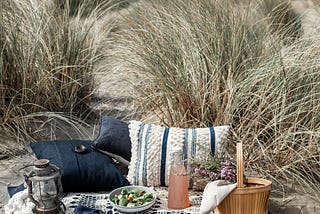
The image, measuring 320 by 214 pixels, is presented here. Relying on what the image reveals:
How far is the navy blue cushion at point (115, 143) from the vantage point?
364 centimetres

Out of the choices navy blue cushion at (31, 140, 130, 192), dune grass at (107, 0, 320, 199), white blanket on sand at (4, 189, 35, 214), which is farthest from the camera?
dune grass at (107, 0, 320, 199)

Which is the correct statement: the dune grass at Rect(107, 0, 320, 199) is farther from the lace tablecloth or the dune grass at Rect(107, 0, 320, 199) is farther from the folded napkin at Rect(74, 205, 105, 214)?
the folded napkin at Rect(74, 205, 105, 214)

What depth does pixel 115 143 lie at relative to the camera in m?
3.65

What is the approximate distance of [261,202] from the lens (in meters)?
3.08

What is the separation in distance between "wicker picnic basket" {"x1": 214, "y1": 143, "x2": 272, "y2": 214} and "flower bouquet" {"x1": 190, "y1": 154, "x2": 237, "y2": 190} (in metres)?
0.18

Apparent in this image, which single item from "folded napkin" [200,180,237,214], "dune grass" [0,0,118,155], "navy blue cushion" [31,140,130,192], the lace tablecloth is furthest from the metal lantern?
"dune grass" [0,0,118,155]

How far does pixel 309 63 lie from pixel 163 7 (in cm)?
145

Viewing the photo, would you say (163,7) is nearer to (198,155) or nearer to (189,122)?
(189,122)

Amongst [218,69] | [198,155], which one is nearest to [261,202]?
[198,155]

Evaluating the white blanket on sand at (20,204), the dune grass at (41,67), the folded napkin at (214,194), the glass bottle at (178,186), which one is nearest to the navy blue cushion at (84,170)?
the white blanket on sand at (20,204)

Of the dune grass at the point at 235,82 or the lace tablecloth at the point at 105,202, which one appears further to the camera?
the dune grass at the point at 235,82

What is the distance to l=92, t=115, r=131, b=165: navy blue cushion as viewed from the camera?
3645 millimetres

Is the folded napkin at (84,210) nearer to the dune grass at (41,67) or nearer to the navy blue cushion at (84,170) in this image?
the navy blue cushion at (84,170)

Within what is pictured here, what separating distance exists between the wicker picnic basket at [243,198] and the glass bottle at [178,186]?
0.21 meters
